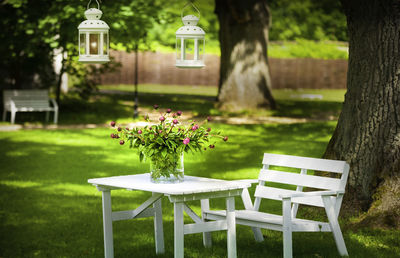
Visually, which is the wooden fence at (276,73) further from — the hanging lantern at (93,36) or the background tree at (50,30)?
the hanging lantern at (93,36)

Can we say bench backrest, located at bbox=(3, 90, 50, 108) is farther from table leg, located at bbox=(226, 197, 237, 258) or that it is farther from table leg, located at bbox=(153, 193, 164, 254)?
table leg, located at bbox=(226, 197, 237, 258)

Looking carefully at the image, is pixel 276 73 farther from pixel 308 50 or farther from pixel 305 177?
pixel 305 177

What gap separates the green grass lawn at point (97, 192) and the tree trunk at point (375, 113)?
16.4 inches

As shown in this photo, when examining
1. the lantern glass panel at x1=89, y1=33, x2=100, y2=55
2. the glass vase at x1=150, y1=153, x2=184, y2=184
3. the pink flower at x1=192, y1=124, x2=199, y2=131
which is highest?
the lantern glass panel at x1=89, y1=33, x2=100, y2=55

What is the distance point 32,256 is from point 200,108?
1663cm

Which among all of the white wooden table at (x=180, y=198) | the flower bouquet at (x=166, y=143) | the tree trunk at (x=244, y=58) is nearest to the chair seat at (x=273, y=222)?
the white wooden table at (x=180, y=198)

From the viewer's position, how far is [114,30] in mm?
17500

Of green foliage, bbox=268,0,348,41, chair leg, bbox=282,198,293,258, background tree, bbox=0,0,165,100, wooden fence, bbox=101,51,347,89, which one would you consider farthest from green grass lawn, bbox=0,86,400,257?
green foliage, bbox=268,0,348,41

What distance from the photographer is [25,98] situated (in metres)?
19.0

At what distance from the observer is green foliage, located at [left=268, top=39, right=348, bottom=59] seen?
44.9 m

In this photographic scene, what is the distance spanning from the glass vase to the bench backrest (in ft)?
43.7

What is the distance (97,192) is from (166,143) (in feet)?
15.4

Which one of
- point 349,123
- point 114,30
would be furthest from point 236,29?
point 349,123

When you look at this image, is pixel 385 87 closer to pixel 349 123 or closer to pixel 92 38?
pixel 349 123
